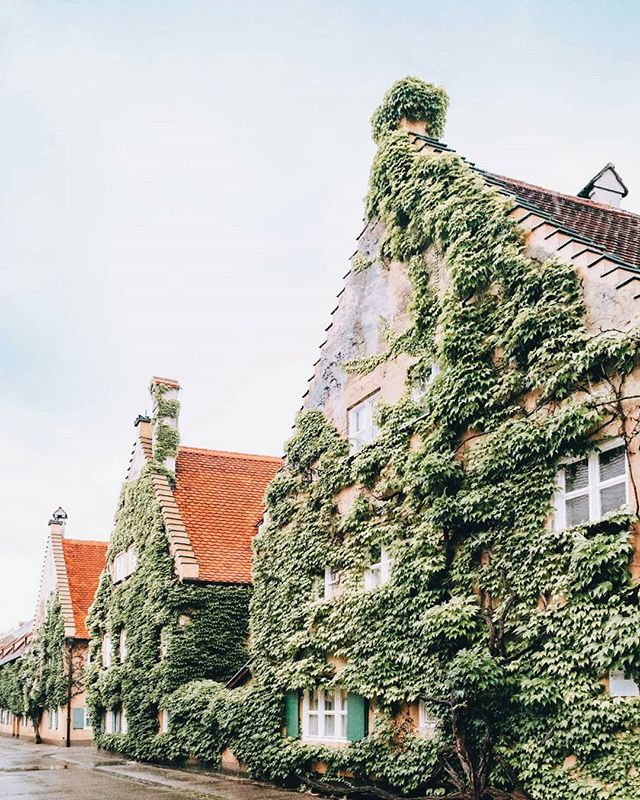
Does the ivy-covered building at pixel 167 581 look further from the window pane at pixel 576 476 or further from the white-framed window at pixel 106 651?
the window pane at pixel 576 476

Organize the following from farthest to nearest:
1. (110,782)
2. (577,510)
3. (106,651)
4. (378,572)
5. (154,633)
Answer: (106,651) → (154,633) → (110,782) → (378,572) → (577,510)

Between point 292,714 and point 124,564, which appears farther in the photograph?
point 124,564

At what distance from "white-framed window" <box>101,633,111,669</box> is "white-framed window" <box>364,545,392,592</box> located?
18.1 m

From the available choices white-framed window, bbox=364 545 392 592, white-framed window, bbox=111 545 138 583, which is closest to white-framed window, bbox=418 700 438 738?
white-framed window, bbox=364 545 392 592

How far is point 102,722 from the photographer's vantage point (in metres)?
34.2

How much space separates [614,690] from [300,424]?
11.2m

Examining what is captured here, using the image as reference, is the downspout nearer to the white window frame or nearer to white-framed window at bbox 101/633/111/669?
white-framed window at bbox 101/633/111/669

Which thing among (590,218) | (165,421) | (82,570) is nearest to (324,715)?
(590,218)

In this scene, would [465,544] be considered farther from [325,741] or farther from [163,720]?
[163,720]

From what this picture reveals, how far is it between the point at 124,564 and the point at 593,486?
23159 mm

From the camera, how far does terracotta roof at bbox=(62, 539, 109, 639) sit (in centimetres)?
4381

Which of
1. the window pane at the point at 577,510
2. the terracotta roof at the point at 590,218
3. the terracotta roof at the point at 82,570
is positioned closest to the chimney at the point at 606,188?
the terracotta roof at the point at 590,218

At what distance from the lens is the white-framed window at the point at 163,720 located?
89.9 ft

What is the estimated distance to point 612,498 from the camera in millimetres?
13477
